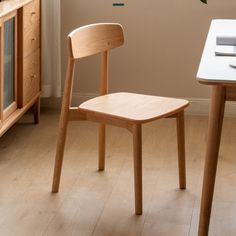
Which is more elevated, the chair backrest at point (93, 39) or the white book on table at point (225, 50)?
the white book on table at point (225, 50)

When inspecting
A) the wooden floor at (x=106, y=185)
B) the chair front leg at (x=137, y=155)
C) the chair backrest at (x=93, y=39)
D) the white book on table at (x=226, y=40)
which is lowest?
the wooden floor at (x=106, y=185)

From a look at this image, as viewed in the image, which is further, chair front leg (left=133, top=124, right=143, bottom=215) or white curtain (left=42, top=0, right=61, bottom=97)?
white curtain (left=42, top=0, right=61, bottom=97)

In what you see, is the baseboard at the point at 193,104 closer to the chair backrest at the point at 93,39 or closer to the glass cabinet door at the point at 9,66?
the glass cabinet door at the point at 9,66

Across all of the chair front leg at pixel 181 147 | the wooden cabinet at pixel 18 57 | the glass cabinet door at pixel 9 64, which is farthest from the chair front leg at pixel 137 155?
the glass cabinet door at pixel 9 64

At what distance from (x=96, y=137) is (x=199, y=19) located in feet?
3.29

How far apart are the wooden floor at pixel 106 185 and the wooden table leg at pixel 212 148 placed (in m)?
0.21

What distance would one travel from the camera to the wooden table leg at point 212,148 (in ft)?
7.35

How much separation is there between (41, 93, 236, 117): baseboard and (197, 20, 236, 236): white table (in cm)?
168

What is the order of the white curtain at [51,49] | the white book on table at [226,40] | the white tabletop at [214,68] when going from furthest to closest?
the white curtain at [51,49]
the white book on table at [226,40]
the white tabletop at [214,68]

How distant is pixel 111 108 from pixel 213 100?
67 centimetres

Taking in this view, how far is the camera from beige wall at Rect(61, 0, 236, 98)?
4055 millimetres

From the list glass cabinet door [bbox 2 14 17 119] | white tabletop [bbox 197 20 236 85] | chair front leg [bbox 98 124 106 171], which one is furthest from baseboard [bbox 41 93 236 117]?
white tabletop [bbox 197 20 236 85]

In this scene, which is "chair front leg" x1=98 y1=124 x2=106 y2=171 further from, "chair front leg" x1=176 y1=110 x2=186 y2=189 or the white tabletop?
the white tabletop

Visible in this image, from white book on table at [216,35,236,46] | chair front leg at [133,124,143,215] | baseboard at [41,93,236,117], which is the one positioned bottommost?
baseboard at [41,93,236,117]
